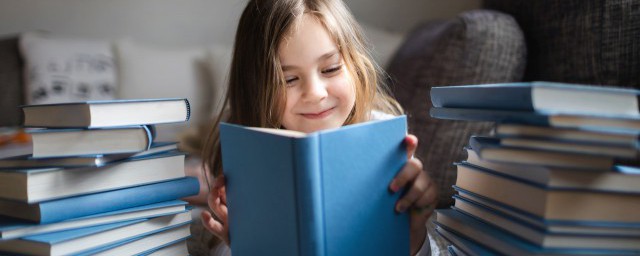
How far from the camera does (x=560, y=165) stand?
1.87 feet

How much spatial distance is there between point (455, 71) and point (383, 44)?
2.44ft

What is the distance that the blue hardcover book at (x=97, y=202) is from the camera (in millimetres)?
690

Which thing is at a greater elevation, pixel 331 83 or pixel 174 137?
pixel 331 83

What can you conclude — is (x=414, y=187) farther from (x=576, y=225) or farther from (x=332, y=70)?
(x=332, y=70)

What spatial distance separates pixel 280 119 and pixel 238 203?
1.13 ft

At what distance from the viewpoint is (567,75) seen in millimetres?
1457

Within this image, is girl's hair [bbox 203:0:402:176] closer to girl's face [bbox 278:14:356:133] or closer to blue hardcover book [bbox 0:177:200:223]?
girl's face [bbox 278:14:356:133]

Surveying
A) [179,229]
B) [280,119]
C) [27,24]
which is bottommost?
[179,229]

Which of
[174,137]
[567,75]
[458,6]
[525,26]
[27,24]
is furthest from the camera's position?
[458,6]

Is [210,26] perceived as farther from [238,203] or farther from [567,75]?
[238,203]

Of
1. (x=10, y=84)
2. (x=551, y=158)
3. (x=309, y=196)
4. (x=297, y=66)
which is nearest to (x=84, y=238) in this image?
(x=309, y=196)

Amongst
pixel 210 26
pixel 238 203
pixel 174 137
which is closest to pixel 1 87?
pixel 174 137

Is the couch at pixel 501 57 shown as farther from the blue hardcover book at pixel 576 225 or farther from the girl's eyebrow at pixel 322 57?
the blue hardcover book at pixel 576 225

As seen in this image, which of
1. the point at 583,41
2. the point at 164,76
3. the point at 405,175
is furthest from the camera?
the point at 164,76
